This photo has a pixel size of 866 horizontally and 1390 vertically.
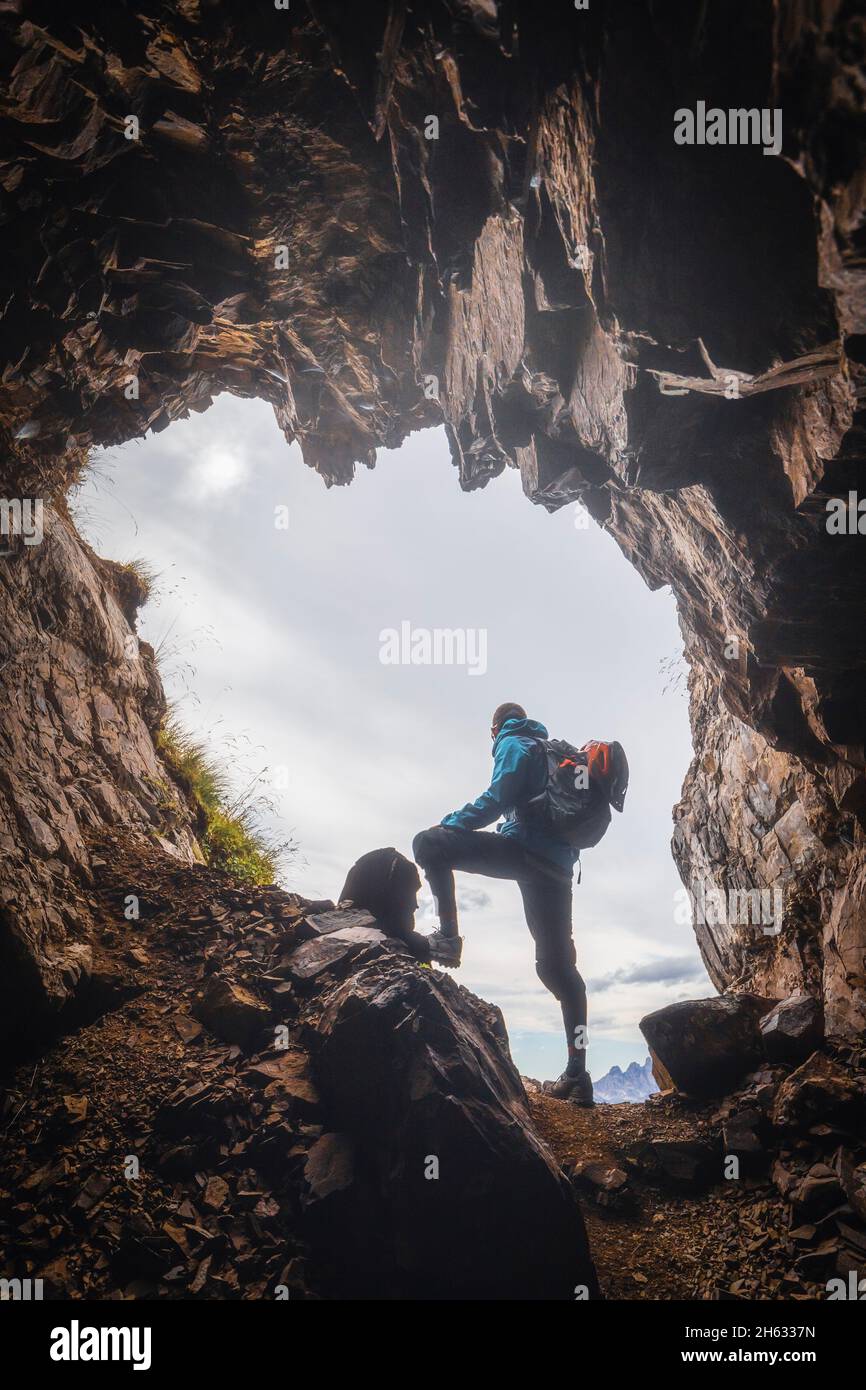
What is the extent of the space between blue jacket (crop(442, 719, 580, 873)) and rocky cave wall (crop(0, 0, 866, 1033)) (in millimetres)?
2733

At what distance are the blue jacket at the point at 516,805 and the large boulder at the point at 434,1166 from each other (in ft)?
6.65

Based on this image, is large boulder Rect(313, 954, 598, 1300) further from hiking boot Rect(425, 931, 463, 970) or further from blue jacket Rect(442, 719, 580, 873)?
blue jacket Rect(442, 719, 580, 873)

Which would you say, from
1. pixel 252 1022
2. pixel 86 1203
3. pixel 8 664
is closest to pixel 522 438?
pixel 8 664

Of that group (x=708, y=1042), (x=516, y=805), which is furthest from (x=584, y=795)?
(x=708, y=1042)

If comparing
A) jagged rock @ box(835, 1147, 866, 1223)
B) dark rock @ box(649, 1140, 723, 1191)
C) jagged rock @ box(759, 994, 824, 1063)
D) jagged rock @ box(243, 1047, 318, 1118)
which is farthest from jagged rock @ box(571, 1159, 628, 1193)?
jagged rock @ box(243, 1047, 318, 1118)

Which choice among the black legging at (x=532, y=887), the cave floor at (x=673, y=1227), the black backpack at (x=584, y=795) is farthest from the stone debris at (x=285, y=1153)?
the black backpack at (x=584, y=795)

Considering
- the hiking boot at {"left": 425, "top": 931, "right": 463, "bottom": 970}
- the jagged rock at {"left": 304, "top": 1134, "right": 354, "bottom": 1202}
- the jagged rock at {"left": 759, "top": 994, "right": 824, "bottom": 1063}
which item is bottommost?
the jagged rock at {"left": 304, "top": 1134, "right": 354, "bottom": 1202}

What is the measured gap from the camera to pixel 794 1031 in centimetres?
508

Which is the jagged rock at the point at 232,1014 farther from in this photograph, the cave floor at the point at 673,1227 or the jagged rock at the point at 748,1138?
the jagged rock at the point at 748,1138

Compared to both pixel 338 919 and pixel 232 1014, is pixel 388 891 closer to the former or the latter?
pixel 338 919

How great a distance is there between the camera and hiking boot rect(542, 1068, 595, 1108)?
19.4ft

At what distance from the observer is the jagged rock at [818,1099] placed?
4242mm

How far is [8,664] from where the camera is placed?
19.2ft

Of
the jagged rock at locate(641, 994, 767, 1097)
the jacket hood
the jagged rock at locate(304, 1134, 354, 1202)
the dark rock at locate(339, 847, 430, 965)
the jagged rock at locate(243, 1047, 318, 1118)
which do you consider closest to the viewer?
the jagged rock at locate(304, 1134, 354, 1202)
